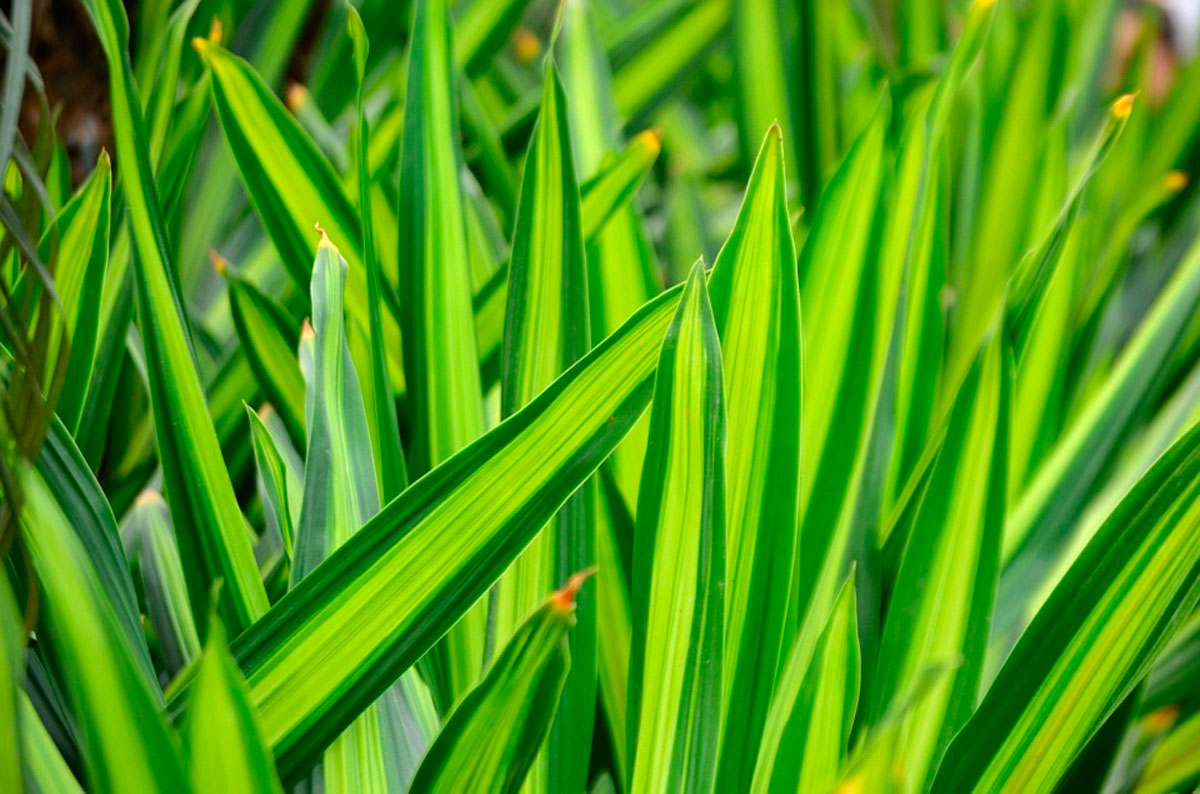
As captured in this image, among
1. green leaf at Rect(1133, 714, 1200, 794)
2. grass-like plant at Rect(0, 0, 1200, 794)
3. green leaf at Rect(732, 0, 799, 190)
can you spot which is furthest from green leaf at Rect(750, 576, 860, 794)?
green leaf at Rect(732, 0, 799, 190)

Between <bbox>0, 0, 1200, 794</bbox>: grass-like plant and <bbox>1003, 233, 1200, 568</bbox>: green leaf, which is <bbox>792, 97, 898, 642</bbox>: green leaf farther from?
<bbox>1003, 233, 1200, 568</bbox>: green leaf

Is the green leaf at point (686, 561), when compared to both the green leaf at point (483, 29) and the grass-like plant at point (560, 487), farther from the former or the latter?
the green leaf at point (483, 29)

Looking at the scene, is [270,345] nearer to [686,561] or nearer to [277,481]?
[277,481]

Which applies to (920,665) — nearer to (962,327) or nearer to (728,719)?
(728,719)

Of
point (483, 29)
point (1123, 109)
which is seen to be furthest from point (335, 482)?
point (483, 29)

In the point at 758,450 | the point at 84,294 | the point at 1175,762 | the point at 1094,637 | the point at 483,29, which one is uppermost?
the point at 483,29

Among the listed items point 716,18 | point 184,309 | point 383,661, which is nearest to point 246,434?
point 184,309
